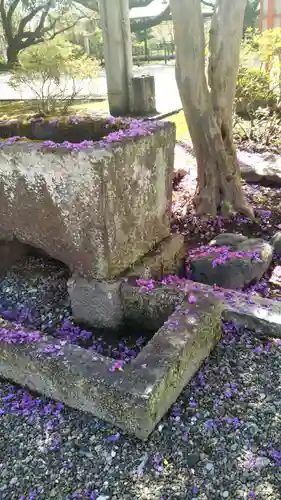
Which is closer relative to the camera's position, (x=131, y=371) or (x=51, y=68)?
(x=131, y=371)

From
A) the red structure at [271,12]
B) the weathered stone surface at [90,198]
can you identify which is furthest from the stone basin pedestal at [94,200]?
the red structure at [271,12]

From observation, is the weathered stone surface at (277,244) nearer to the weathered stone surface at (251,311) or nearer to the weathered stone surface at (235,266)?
the weathered stone surface at (235,266)

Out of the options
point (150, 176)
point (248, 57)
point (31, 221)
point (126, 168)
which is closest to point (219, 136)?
point (150, 176)

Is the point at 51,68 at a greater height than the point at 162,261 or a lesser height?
greater

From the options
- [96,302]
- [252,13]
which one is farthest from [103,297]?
[252,13]

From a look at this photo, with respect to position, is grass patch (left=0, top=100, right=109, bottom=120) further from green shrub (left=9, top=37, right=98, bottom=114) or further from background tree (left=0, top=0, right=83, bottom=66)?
background tree (left=0, top=0, right=83, bottom=66)

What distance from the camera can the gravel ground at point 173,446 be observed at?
2.00 m

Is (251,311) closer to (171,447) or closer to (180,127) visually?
(171,447)

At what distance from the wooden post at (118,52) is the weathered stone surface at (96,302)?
24.6 feet

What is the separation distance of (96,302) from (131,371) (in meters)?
0.87

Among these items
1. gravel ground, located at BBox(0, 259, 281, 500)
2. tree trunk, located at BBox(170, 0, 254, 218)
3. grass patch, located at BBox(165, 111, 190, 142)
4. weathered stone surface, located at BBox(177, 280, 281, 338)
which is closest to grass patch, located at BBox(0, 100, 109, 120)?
grass patch, located at BBox(165, 111, 190, 142)

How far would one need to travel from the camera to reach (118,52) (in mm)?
9391

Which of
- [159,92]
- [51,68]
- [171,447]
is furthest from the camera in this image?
[159,92]

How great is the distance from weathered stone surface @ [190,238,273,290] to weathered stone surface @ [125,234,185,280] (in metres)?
0.14
